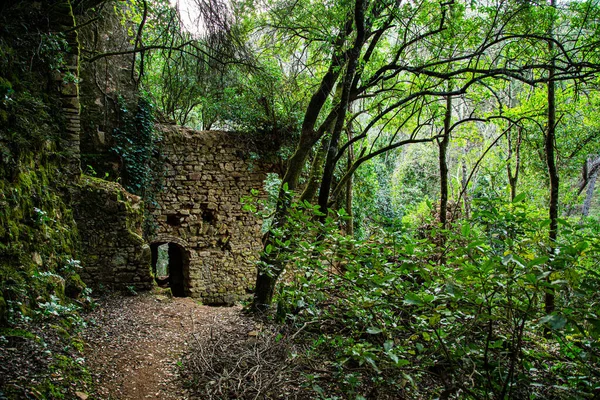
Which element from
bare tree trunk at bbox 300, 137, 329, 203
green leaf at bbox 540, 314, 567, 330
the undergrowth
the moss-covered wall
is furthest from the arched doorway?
green leaf at bbox 540, 314, 567, 330

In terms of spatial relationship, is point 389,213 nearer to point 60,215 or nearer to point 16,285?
point 60,215

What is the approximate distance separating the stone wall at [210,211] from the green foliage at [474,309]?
20.3 feet

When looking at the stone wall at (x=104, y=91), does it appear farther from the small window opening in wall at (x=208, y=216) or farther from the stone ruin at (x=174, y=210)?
the small window opening in wall at (x=208, y=216)

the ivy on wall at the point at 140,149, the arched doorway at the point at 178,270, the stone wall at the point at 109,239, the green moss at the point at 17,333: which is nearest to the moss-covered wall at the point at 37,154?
the green moss at the point at 17,333

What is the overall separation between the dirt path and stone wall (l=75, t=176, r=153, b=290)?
0.46m

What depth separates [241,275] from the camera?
909 cm

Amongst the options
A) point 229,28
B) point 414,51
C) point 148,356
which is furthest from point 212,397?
point 414,51

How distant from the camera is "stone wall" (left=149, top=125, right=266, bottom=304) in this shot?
8469 mm

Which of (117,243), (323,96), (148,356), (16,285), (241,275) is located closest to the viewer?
(16,285)

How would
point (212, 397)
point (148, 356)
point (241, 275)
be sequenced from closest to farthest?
1. point (212, 397)
2. point (148, 356)
3. point (241, 275)

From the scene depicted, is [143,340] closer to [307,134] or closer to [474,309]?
[307,134]

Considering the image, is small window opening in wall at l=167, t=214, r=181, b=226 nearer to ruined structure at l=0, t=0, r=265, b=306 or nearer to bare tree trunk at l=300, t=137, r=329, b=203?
ruined structure at l=0, t=0, r=265, b=306

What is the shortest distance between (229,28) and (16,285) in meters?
3.21

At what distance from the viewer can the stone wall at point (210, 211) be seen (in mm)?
8469
